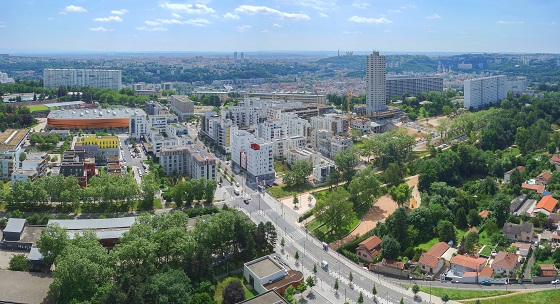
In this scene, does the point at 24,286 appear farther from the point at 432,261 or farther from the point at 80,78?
the point at 80,78

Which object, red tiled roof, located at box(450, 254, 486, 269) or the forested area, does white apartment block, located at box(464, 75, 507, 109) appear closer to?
red tiled roof, located at box(450, 254, 486, 269)

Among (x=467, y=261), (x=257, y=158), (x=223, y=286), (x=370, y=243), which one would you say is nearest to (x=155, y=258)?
(x=223, y=286)

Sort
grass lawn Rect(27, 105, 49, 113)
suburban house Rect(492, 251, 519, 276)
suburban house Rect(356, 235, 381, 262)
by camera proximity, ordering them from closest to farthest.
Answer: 1. suburban house Rect(492, 251, 519, 276)
2. suburban house Rect(356, 235, 381, 262)
3. grass lawn Rect(27, 105, 49, 113)

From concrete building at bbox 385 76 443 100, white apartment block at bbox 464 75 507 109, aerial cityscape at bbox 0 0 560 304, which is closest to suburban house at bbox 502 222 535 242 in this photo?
aerial cityscape at bbox 0 0 560 304

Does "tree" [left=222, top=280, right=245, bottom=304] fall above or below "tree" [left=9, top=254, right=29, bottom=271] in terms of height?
below

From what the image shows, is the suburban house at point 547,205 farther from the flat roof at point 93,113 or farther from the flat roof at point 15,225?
the flat roof at point 93,113

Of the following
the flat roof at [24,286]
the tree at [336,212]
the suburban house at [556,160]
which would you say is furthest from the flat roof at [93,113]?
the suburban house at [556,160]

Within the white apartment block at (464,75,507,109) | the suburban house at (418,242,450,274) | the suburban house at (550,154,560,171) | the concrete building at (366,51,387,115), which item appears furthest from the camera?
the white apartment block at (464,75,507,109)
